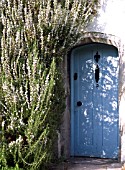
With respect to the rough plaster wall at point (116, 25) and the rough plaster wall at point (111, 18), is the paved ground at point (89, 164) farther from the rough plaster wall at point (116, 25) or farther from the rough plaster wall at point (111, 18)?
the rough plaster wall at point (111, 18)

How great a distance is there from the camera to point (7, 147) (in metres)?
6.08

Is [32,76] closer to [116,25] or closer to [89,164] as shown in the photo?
[116,25]

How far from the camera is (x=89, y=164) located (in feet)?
24.7

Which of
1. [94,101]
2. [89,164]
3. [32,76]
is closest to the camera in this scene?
[32,76]

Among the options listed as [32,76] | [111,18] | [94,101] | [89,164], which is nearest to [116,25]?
[111,18]

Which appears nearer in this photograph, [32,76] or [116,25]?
[32,76]

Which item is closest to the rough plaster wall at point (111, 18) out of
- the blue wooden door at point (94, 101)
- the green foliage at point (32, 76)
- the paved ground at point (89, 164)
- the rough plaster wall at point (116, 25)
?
the rough plaster wall at point (116, 25)

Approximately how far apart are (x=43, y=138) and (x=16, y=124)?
0.48 meters

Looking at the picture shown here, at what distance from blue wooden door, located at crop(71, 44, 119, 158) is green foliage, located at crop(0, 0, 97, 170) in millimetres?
1346

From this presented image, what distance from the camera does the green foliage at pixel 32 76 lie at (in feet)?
19.8

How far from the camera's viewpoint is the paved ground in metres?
7.23

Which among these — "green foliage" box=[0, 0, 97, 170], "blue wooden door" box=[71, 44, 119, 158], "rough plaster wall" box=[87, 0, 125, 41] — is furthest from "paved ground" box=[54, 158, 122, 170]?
"rough plaster wall" box=[87, 0, 125, 41]

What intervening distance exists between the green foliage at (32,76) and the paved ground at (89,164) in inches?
39.7

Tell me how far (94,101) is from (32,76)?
2.32 meters
